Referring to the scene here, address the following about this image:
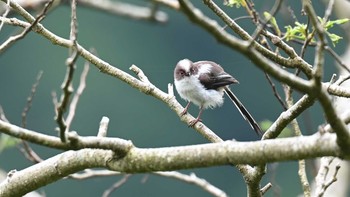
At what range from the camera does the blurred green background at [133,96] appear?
17.7 meters

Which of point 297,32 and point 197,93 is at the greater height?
point 297,32

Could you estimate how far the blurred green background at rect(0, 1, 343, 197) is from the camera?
58.1 feet

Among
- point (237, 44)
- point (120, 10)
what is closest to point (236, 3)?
point (237, 44)

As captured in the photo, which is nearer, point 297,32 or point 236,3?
point 297,32

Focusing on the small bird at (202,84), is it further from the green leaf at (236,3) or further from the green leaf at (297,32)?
the green leaf at (297,32)

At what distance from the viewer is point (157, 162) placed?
256 centimetres

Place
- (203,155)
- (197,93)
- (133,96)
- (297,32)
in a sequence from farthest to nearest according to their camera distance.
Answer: (133,96)
(197,93)
(297,32)
(203,155)

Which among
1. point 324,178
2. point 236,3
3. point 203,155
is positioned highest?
point 236,3

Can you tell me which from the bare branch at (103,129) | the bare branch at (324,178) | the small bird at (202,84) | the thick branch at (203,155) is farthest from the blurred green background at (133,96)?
the thick branch at (203,155)

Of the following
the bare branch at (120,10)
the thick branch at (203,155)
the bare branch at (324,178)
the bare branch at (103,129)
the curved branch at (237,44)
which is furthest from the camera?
the bare branch at (120,10)

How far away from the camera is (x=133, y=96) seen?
21672mm

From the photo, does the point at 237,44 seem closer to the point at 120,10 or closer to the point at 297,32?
the point at 297,32

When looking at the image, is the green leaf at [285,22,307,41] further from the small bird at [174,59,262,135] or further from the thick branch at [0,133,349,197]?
the small bird at [174,59,262,135]

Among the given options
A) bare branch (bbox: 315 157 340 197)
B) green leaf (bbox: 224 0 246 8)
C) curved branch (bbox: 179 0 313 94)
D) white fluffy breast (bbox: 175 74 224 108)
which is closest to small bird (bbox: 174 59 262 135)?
white fluffy breast (bbox: 175 74 224 108)
